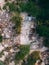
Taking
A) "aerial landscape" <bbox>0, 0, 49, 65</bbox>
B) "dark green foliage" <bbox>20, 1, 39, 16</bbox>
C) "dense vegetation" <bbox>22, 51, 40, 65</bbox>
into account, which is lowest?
"dense vegetation" <bbox>22, 51, 40, 65</bbox>

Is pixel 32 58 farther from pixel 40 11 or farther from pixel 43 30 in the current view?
pixel 40 11

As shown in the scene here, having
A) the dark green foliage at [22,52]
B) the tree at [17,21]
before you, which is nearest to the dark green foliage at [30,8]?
the tree at [17,21]

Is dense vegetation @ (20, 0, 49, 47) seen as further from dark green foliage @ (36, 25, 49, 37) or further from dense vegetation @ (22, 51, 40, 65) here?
dense vegetation @ (22, 51, 40, 65)

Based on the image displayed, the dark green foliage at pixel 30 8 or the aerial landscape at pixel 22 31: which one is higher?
the dark green foliage at pixel 30 8

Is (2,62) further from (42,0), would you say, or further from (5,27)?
(42,0)

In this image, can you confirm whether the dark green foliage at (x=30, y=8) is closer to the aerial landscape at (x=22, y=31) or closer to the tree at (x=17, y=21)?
the aerial landscape at (x=22, y=31)

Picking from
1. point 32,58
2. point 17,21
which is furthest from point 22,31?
point 32,58

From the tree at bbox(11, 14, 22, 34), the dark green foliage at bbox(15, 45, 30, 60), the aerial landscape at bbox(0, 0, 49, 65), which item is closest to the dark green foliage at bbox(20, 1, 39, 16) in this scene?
the aerial landscape at bbox(0, 0, 49, 65)

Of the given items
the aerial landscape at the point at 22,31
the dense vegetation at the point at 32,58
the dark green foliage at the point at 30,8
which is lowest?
the dense vegetation at the point at 32,58
